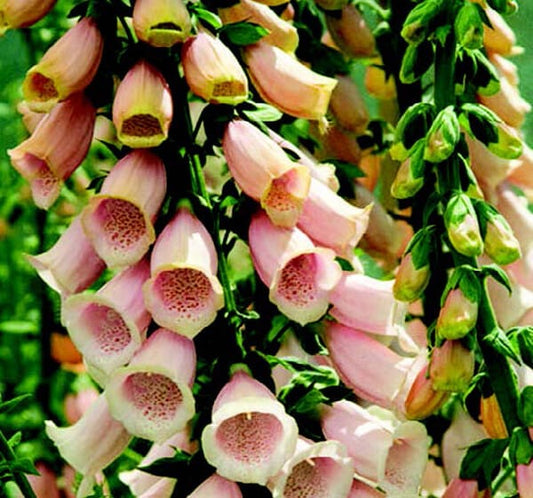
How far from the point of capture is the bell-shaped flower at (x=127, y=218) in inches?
40.9

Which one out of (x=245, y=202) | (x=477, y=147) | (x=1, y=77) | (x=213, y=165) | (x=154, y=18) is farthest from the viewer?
(x=1, y=77)

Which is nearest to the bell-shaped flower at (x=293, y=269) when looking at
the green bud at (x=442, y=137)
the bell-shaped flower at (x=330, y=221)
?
the bell-shaped flower at (x=330, y=221)

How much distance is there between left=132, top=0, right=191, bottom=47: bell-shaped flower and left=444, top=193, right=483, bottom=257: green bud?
0.22 m

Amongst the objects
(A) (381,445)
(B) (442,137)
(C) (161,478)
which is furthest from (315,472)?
(B) (442,137)

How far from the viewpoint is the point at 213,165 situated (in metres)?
1.45

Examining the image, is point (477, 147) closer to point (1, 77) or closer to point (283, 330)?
point (283, 330)

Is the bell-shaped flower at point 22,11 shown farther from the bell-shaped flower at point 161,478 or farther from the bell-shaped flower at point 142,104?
the bell-shaped flower at point 161,478

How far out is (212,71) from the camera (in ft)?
3.28

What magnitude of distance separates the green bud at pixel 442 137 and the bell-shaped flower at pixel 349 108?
0.37 m

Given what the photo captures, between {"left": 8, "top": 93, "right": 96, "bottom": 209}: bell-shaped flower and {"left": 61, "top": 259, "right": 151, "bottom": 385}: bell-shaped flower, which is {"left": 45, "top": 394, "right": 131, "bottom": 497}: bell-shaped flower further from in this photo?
{"left": 8, "top": 93, "right": 96, "bottom": 209}: bell-shaped flower

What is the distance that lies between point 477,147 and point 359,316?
25 cm

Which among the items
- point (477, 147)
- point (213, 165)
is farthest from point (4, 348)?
point (477, 147)

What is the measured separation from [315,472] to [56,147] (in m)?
0.31

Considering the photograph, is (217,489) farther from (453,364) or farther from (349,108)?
(349,108)
